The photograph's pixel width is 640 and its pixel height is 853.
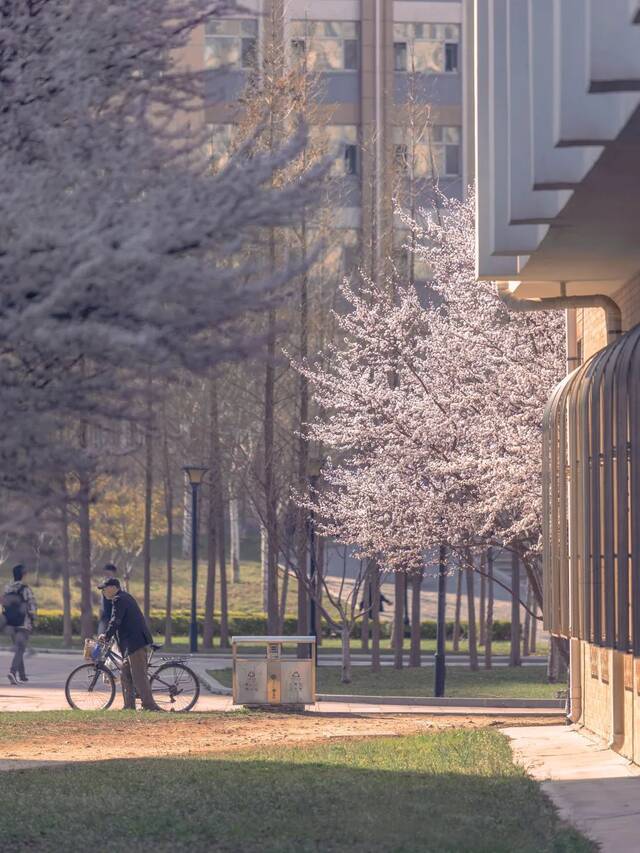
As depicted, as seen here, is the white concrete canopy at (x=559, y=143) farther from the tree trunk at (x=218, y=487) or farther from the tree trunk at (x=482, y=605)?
the tree trunk at (x=482, y=605)

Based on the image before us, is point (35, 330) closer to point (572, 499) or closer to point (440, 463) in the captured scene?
point (572, 499)

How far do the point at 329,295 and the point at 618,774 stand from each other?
22.1 m

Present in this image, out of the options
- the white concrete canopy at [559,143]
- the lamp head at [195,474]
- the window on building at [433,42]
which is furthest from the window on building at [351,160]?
the white concrete canopy at [559,143]

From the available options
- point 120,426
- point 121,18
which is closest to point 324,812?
point 120,426

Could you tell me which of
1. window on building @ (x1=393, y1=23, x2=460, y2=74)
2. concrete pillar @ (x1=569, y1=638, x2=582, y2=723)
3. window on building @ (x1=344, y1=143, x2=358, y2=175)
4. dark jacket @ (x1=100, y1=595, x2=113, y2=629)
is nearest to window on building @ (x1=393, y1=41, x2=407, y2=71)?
window on building @ (x1=393, y1=23, x2=460, y2=74)

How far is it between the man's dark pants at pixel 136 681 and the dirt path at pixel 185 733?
825 millimetres

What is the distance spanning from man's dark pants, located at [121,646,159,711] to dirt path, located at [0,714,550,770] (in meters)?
0.82

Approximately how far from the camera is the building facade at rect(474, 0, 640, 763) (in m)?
9.55

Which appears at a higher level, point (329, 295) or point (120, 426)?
point (329, 295)

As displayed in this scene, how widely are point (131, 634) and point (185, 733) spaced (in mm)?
2621

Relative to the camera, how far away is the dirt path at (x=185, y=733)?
15.0m

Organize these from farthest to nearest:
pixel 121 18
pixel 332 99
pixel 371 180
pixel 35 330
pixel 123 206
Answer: pixel 332 99
pixel 371 180
pixel 121 18
pixel 123 206
pixel 35 330

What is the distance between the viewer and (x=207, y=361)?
25.6 ft

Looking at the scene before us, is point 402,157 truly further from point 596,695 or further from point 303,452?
point 596,695
